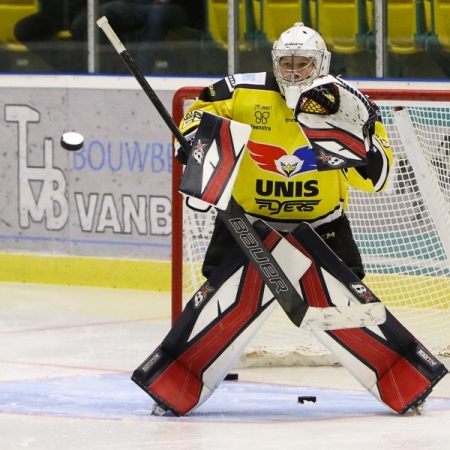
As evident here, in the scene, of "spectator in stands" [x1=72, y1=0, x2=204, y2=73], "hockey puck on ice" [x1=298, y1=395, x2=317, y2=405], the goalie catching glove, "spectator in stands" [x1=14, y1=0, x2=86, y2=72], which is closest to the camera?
the goalie catching glove

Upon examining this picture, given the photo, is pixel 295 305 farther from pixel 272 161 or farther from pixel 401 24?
pixel 401 24

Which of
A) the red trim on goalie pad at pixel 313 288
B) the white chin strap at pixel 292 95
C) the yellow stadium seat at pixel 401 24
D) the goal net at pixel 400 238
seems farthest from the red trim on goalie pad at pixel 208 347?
the yellow stadium seat at pixel 401 24

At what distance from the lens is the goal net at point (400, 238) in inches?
187

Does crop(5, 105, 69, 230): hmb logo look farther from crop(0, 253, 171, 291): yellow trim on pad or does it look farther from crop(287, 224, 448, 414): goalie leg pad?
crop(287, 224, 448, 414): goalie leg pad

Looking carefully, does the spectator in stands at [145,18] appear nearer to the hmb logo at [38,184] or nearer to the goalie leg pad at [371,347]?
the hmb logo at [38,184]

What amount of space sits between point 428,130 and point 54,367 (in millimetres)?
1644

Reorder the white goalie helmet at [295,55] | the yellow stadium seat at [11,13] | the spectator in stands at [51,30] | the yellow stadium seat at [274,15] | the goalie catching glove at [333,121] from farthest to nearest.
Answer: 1. the yellow stadium seat at [11,13]
2. the spectator in stands at [51,30]
3. the yellow stadium seat at [274,15]
4. the white goalie helmet at [295,55]
5. the goalie catching glove at [333,121]

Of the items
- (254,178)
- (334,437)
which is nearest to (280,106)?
(254,178)

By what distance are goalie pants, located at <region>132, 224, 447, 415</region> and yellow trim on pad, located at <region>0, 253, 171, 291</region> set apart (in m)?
2.87

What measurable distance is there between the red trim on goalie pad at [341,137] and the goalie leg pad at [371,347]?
319 millimetres

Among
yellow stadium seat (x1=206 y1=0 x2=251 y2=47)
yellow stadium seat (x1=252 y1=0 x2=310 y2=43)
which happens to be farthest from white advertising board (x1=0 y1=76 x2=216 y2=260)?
yellow stadium seat (x1=252 y1=0 x2=310 y2=43)

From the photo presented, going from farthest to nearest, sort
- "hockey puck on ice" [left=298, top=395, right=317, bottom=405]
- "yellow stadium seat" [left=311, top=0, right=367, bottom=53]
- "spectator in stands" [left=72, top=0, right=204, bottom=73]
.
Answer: "spectator in stands" [left=72, top=0, right=204, bottom=73] < "yellow stadium seat" [left=311, top=0, right=367, bottom=53] < "hockey puck on ice" [left=298, top=395, right=317, bottom=405]

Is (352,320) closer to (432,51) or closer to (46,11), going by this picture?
(432,51)

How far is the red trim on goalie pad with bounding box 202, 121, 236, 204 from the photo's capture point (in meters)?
3.72
